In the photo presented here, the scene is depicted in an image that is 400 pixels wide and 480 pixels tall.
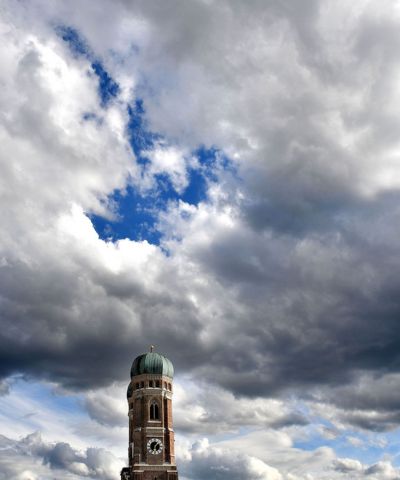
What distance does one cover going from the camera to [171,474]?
19488 centimetres

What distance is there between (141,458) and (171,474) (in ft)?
35.0

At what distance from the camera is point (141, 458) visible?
197 meters
